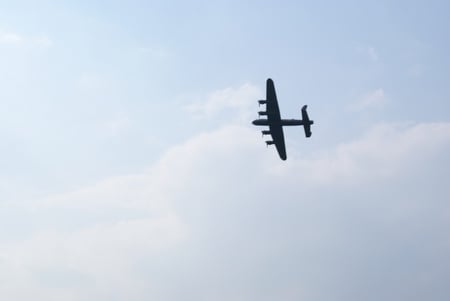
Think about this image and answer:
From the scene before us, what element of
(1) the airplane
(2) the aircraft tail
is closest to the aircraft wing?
(1) the airplane

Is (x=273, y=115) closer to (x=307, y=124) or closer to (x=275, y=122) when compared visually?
(x=275, y=122)

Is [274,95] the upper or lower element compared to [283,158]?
upper

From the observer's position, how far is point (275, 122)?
455 feet

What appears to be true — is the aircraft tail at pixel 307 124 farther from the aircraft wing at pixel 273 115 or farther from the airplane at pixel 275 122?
the aircraft wing at pixel 273 115

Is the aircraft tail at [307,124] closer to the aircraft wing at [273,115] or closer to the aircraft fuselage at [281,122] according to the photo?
the aircraft fuselage at [281,122]

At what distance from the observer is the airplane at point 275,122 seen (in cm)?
13738

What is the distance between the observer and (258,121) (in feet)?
452

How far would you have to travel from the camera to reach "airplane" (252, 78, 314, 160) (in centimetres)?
13738

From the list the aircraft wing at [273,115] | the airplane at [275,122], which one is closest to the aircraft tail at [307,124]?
the airplane at [275,122]

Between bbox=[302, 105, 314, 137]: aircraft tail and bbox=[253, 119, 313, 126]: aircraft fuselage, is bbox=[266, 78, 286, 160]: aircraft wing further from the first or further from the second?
bbox=[302, 105, 314, 137]: aircraft tail

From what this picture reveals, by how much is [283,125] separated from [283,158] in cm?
704

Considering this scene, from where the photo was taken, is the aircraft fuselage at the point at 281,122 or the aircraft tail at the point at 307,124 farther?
the aircraft tail at the point at 307,124

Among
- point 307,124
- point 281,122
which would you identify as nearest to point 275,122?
point 281,122

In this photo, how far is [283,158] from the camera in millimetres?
142375
